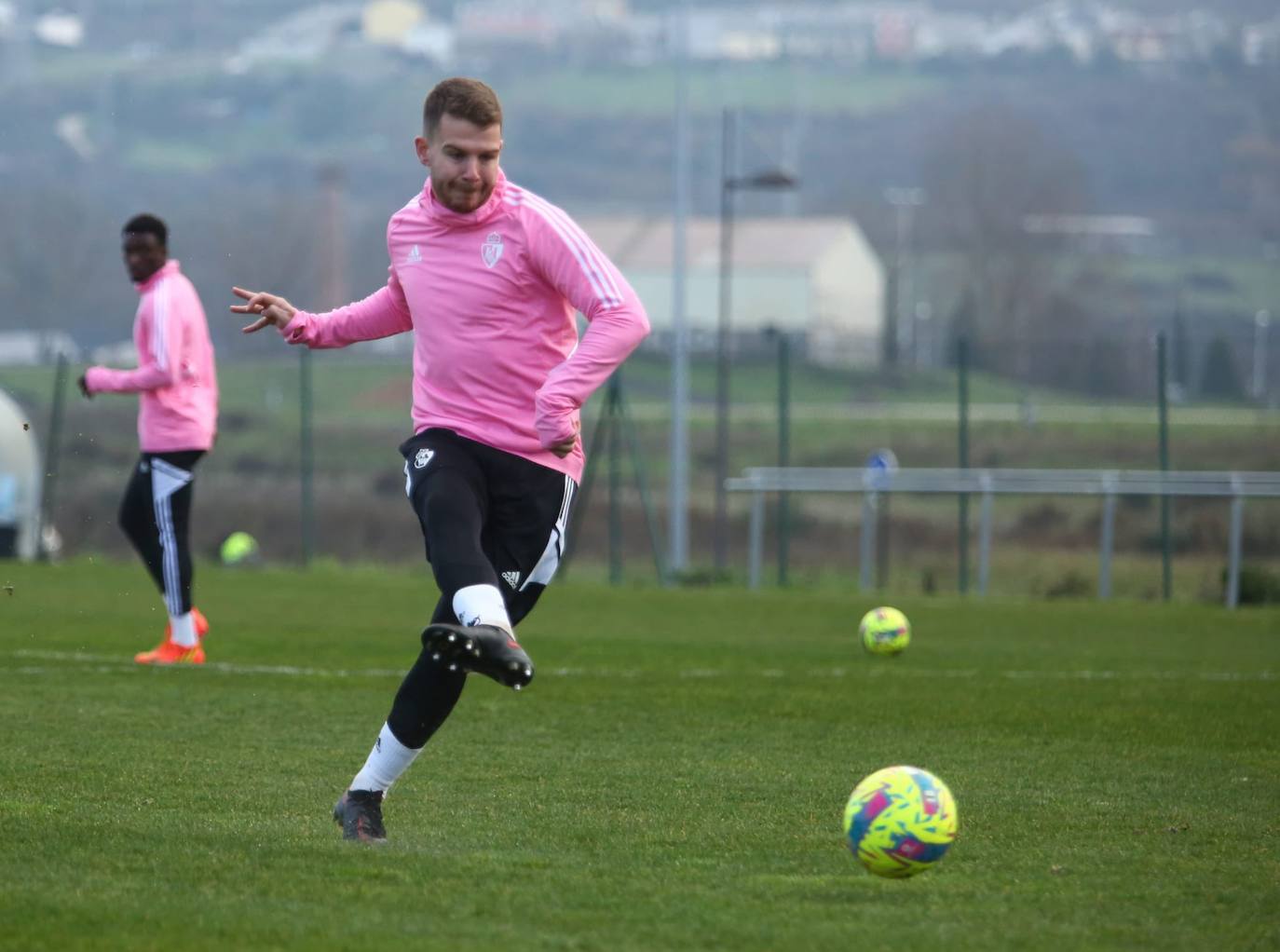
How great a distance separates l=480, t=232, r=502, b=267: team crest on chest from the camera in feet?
19.2

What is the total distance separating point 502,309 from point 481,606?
3.28 ft

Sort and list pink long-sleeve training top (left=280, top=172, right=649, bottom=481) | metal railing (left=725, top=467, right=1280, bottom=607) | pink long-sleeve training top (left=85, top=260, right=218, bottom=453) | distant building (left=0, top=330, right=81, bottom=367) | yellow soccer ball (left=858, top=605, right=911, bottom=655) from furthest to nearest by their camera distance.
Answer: distant building (left=0, top=330, right=81, bottom=367) → metal railing (left=725, top=467, right=1280, bottom=607) → yellow soccer ball (left=858, top=605, right=911, bottom=655) → pink long-sleeve training top (left=85, top=260, right=218, bottom=453) → pink long-sleeve training top (left=280, top=172, right=649, bottom=481)

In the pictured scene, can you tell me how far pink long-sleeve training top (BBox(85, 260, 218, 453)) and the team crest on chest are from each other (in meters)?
5.43

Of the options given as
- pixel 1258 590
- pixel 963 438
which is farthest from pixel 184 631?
pixel 963 438

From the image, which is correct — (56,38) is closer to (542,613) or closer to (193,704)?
(542,613)

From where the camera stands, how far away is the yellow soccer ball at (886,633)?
12625mm

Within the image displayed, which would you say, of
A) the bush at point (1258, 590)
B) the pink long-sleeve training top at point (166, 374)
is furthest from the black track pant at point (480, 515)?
the bush at point (1258, 590)

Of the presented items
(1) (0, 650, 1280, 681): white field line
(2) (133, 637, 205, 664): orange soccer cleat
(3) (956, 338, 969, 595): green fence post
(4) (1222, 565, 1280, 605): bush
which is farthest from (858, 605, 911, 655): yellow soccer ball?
(3) (956, 338, 969, 595): green fence post

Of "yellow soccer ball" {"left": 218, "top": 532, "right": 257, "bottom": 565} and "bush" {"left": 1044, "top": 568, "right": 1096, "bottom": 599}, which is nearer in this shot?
"bush" {"left": 1044, "top": 568, "right": 1096, "bottom": 599}

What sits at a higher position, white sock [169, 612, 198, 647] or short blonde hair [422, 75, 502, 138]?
short blonde hair [422, 75, 502, 138]

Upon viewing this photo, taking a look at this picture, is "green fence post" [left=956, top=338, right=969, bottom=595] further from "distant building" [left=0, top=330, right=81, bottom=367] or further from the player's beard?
"distant building" [left=0, top=330, right=81, bottom=367]

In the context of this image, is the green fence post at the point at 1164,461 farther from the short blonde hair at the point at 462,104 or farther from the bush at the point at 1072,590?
the short blonde hair at the point at 462,104

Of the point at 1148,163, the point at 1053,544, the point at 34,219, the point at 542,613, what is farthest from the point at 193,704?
the point at 1148,163

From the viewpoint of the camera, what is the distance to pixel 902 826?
5.18 metres
